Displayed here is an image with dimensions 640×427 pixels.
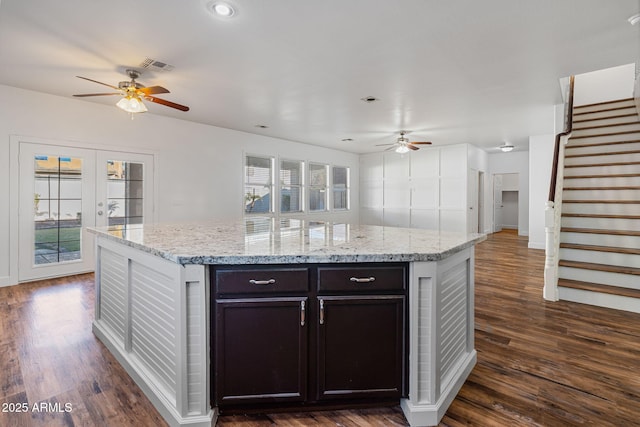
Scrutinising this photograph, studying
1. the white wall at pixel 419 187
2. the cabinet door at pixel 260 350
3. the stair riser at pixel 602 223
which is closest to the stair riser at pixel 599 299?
the stair riser at pixel 602 223

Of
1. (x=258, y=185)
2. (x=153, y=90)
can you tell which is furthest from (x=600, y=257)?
(x=258, y=185)

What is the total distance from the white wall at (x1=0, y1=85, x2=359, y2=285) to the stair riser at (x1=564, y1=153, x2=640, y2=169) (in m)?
5.46

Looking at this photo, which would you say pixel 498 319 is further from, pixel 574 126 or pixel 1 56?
pixel 1 56

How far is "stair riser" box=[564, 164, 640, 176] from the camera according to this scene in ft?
14.4

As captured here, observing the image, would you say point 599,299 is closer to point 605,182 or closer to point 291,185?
point 605,182

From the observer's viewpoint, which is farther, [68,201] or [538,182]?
[538,182]

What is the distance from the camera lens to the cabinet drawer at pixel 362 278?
1599 mm

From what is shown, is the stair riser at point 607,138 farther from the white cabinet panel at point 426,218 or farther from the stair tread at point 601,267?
the white cabinet panel at point 426,218

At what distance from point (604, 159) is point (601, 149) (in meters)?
0.30

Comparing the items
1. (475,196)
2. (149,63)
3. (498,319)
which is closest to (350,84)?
(149,63)

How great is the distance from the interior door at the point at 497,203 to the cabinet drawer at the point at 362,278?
9.91 m

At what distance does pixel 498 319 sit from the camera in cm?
300

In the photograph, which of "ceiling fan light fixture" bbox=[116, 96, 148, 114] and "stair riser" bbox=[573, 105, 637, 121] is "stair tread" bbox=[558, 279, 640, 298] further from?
"ceiling fan light fixture" bbox=[116, 96, 148, 114]

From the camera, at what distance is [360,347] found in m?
1.65
